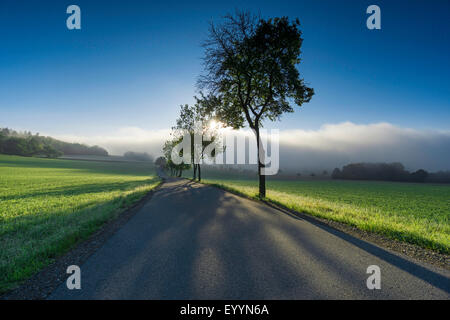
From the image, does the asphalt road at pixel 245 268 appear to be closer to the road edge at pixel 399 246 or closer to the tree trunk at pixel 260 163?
the road edge at pixel 399 246

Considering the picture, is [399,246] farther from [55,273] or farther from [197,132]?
[197,132]

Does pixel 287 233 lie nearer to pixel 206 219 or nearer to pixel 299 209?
pixel 206 219

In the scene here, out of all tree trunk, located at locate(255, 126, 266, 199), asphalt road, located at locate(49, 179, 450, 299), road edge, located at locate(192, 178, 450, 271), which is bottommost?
road edge, located at locate(192, 178, 450, 271)

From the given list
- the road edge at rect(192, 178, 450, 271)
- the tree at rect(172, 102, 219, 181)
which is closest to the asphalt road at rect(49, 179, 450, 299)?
the road edge at rect(192, 178, 450, 271)

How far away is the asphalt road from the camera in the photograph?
8.87ft

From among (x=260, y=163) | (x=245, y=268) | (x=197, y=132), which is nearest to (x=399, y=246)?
(x=245, y=268)

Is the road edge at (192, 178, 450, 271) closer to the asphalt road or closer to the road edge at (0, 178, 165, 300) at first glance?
the asphalt road

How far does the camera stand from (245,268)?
338 cm

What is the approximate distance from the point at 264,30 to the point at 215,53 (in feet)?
12.2

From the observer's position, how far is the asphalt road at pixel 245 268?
2.70 meters

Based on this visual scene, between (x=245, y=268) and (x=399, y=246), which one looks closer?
(x=245, y=268)
